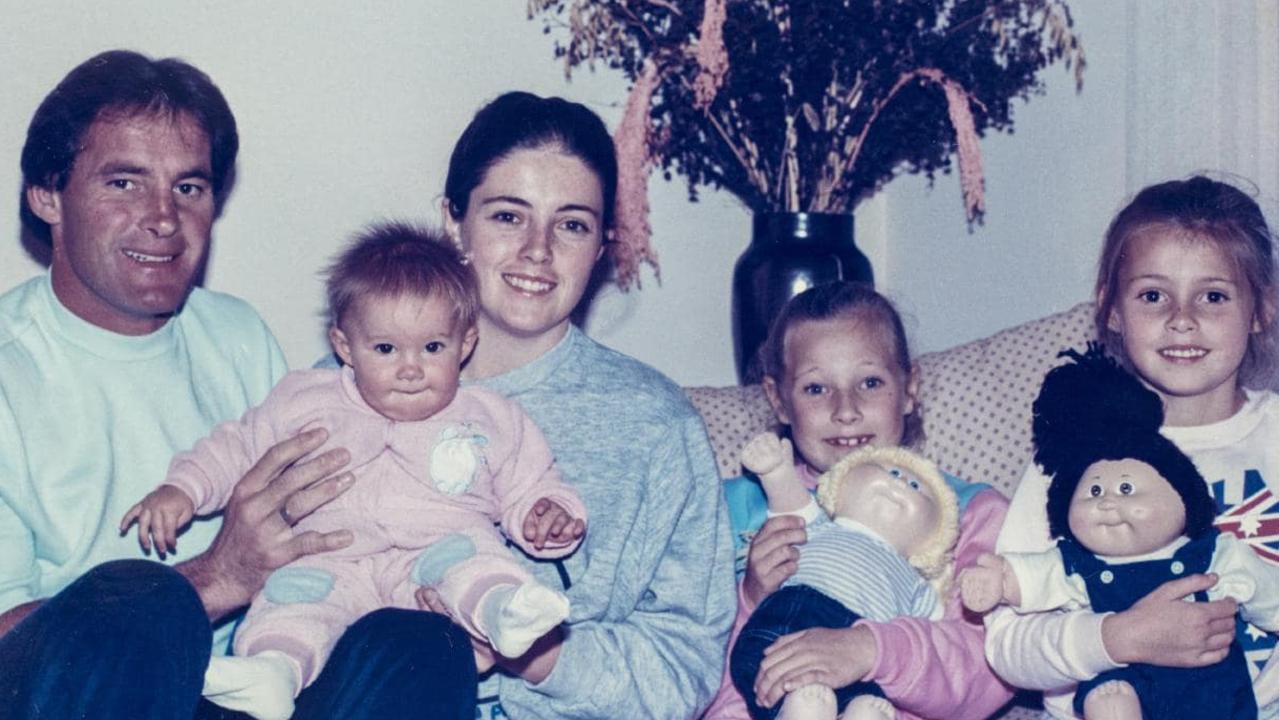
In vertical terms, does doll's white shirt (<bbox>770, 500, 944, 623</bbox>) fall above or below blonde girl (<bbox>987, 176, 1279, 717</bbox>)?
below

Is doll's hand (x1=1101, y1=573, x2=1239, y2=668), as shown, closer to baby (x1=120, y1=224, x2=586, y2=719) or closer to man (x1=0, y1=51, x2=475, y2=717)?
baby (x1=120, y1=224, x2=586, y2=719)

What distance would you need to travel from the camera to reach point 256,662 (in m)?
1.60

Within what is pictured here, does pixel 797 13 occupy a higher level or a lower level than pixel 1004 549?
higher

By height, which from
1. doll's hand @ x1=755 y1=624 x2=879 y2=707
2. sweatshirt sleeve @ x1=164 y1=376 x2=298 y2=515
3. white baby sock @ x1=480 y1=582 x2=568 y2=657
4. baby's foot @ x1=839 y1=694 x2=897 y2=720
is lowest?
baby's foot @ x1=839 y1=694 x2=897 y2=720

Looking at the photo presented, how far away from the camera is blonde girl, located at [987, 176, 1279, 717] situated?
191 centimetres

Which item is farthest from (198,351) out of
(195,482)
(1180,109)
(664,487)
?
(1180,109)

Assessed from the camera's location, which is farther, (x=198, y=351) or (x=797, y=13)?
(x=797, y=13)

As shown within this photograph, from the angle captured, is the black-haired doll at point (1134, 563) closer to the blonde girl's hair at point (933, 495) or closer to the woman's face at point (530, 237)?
the blonde girl's hair at point (933, 495)

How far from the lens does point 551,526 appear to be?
1885 millimetres

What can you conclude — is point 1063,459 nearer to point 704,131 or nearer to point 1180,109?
point 1180,109

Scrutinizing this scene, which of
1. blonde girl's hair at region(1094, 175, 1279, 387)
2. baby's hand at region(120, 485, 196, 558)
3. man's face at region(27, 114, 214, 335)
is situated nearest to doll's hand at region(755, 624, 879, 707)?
blonde girl's hair at region(1094, 175, 1279, 387)

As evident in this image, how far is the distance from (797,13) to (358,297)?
130 cm

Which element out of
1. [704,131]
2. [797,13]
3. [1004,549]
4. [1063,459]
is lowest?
[1004,549]

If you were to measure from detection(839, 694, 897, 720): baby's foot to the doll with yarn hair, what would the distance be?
0.5 inches
